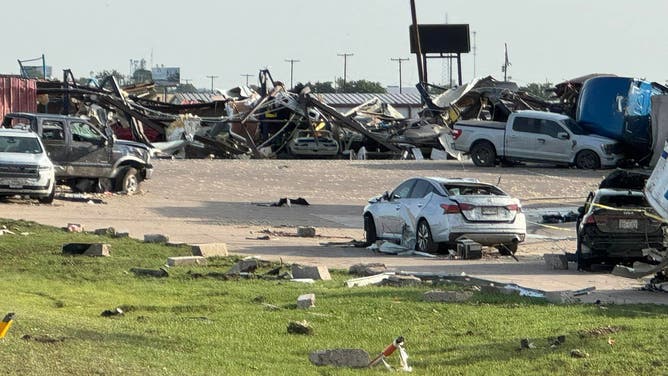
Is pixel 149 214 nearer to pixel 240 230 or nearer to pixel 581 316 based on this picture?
pixel 240 230

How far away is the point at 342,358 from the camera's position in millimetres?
11109

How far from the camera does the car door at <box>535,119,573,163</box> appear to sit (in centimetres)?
4512

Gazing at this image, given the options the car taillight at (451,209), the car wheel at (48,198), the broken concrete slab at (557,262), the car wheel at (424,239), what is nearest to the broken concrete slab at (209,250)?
the car wheel at (424,239)

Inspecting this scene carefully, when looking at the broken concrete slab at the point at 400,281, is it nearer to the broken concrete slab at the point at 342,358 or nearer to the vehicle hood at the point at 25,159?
the broken concrete slab at the point at 342,358

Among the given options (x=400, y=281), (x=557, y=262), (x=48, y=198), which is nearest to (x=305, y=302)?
(x=400, y=281)

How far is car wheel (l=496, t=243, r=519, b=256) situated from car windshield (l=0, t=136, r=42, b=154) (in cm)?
1237

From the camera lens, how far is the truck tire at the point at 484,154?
46.2 metres

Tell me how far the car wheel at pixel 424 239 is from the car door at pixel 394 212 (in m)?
0.65

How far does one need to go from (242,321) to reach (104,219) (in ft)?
52.3

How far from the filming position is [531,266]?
22250 millimetres

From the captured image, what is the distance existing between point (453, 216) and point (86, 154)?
1361 cm

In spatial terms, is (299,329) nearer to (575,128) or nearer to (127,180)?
(127,180)

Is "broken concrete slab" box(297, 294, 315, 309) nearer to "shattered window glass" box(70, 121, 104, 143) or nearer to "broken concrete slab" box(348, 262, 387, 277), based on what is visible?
"broken concrete slab" box(348, 262, 387, 277)

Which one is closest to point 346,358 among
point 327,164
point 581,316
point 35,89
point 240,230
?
point 581,316
